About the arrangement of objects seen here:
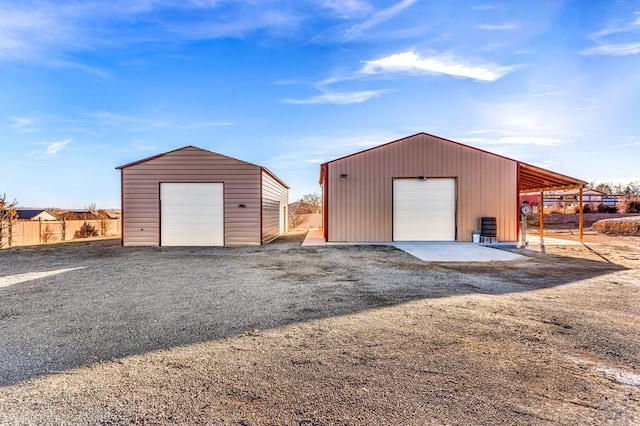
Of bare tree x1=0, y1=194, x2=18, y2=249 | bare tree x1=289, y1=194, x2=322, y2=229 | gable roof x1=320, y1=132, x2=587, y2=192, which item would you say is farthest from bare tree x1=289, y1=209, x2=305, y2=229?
bare tree x1=0, y1=194, x2=18, y2=249

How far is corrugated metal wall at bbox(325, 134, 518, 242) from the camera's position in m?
11.9

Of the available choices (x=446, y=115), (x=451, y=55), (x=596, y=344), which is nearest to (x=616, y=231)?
(x=446, y=115)

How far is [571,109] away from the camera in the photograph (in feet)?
35.0

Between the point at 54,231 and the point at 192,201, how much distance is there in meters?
9.01

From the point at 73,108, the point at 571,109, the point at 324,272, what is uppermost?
the point at 73,108

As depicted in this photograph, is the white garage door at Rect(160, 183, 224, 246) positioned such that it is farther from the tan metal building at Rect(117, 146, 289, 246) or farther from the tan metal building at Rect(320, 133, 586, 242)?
the tan metal building at Rect(320, 133, 586, 242)

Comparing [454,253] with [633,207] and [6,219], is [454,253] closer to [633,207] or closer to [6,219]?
[6,219]

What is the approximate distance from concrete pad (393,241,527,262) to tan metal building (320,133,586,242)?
1149mm

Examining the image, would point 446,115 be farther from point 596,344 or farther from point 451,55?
point 596,344

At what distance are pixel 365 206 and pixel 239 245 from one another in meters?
4.76

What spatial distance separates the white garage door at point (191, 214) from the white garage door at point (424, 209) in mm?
6490

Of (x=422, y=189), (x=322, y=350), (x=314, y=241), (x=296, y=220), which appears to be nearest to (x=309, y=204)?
(x=296, y=220)

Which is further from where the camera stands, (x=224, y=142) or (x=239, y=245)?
(x=224, y=142)

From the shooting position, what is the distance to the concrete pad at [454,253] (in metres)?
8.14
